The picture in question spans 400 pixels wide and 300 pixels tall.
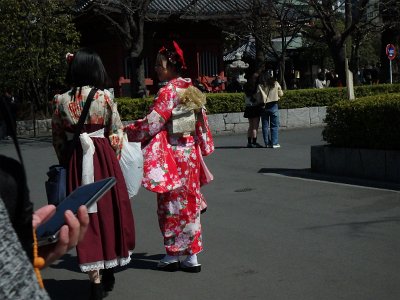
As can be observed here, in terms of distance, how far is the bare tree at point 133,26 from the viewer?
19.0 metres

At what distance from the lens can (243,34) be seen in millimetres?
23672

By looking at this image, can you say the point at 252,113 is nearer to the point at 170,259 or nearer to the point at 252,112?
the point at 252,112

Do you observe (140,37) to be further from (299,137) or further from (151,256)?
Result: (151,256)

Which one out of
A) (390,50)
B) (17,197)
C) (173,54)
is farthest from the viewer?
(390,50)

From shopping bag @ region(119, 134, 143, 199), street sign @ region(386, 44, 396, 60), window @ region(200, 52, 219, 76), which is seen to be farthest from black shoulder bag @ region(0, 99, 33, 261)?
window @ region(200, 52, 219, 76)

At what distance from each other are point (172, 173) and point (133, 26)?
1467cm

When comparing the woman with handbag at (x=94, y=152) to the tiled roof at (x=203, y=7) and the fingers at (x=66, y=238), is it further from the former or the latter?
the tiled roof at (x=203, y=7)

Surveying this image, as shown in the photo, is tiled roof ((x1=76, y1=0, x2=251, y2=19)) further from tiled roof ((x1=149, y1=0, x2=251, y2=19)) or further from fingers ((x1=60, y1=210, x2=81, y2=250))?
fingers ((x1=60, y1=210, x2=81, y2=250))

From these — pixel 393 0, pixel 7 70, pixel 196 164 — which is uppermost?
pixel 393 0

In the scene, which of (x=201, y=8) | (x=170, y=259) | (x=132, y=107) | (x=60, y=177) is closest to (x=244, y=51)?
(x=201, y=8)

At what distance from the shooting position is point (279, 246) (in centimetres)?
604

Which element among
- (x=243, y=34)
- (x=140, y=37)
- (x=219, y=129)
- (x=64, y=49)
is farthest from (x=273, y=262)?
(x=243, y=34)

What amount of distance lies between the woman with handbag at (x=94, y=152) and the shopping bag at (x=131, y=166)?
140mm

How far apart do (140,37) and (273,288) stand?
1563cm
